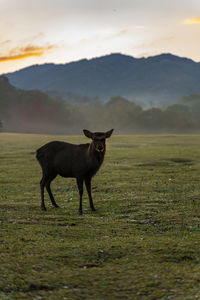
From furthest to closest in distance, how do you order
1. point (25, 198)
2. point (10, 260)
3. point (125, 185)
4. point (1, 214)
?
point (125, 185) < point (25, 198) < point (1, 214) < point (10, 260)

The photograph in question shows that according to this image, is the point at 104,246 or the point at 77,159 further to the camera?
the point at 77,159

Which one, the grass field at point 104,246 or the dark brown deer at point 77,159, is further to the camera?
the dark brown deer at point 77,159

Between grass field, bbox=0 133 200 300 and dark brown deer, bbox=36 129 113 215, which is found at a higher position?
dark brown deer, bbox=36 129 113 215

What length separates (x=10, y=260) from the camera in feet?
32.4

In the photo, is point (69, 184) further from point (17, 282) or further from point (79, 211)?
point (17, 282)

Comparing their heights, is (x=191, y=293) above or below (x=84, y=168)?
below

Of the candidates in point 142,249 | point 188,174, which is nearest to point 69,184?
point 188,174

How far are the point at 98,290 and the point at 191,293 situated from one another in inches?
75.2

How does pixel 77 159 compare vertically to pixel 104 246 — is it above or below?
above

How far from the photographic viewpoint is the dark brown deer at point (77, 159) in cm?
1708

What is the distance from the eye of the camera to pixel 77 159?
17.8 meters

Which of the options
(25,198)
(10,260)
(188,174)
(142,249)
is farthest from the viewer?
(188,174)

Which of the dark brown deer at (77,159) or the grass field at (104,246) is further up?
the dark brown deer at (77,159)

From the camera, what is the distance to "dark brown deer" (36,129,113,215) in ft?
56.0
